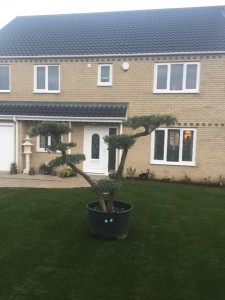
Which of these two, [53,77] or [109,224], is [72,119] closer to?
[53,77]

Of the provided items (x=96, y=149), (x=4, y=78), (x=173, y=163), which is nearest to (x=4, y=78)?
(x=4, y=78)

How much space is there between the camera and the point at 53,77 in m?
15.5

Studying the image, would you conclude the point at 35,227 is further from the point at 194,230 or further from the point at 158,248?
the point at 194,230

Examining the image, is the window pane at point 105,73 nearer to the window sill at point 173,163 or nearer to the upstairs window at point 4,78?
the window sill at point 173,163

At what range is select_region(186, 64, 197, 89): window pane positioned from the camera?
13.9 meters

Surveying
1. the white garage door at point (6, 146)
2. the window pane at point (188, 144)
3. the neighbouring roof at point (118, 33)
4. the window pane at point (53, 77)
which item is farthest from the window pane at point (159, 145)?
the white garage door at point (6, 146)

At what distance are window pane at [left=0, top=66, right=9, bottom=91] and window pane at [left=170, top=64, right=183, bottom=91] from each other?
27.9 feet

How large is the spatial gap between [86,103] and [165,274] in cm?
1093

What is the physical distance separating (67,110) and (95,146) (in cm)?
221

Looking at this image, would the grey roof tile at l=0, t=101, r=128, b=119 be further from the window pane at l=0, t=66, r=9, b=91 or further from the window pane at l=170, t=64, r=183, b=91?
the window pane at l=170, t=64, r=183, b=91

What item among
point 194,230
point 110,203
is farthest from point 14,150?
point 194,230

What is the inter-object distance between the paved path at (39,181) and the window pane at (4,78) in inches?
188

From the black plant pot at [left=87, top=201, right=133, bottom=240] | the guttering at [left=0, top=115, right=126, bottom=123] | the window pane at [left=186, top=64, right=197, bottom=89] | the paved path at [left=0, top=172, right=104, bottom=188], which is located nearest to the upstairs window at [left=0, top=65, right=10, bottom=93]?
the guttering at [left=0, top=115, right=126, bottom=123]

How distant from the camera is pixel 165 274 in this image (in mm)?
5273
